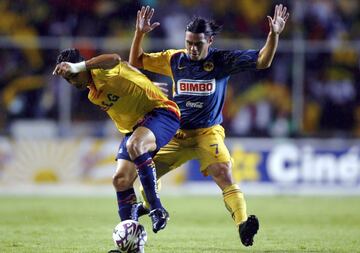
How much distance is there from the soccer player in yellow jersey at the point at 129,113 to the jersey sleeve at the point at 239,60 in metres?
0.98

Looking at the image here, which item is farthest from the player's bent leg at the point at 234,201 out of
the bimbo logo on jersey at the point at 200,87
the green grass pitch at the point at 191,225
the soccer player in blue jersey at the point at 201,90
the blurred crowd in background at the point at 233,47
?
the blurred crowd in background at the point at 233,47

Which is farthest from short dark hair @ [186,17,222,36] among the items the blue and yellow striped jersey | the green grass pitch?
the green grass pitch

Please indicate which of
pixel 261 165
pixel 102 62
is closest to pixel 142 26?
pixel 102 62

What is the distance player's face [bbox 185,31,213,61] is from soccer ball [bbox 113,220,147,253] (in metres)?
2.17

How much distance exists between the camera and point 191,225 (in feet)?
38.1

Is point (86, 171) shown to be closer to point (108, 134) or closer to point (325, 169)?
point (108, 134)

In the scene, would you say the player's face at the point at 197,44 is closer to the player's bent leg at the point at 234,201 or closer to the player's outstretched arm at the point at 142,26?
the player's outstretched arm at the point at 142,26

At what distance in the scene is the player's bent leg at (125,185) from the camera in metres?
7.82

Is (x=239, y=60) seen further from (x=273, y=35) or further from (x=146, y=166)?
(x=146, y=166)

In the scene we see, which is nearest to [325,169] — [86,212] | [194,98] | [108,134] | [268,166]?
[268,166]

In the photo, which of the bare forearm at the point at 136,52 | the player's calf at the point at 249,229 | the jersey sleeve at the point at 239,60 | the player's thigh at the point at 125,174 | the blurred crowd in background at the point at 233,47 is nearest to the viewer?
the player's thigh at the point at 125,174

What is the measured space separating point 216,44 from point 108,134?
9.56 feet

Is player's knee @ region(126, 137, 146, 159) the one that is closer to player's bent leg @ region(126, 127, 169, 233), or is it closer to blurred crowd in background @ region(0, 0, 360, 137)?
player's bent leg @ region(126, 127, 169, 233)

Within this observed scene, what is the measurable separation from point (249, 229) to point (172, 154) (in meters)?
1.40
